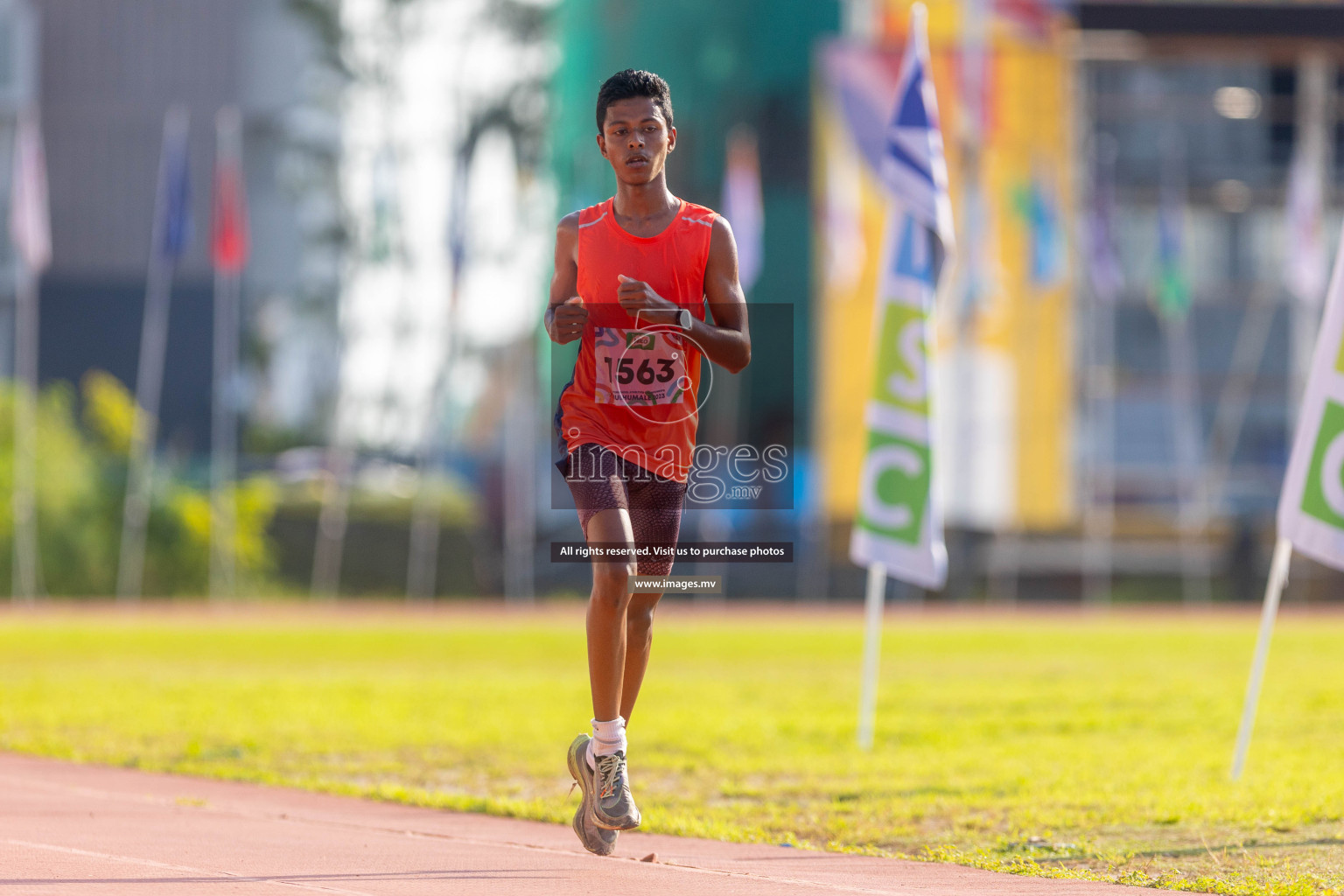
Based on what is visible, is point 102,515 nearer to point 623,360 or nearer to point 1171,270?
point 1171,270

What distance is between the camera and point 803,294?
139 feet

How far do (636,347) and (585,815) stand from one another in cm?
149

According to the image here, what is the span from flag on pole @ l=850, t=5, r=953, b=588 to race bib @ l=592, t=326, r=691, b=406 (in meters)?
4.98

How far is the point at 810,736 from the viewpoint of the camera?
11.8 m

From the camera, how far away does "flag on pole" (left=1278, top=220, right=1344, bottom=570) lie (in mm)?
8758

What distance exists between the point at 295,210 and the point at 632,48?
330 inches

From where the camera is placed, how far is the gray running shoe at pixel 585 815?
6.04 m

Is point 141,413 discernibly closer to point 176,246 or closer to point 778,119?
point 176,246

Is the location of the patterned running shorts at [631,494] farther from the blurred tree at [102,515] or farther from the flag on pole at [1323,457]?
the blurred tree at [102,515]

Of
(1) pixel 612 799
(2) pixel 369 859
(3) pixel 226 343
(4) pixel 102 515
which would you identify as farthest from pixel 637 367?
(3) pixel 226 343

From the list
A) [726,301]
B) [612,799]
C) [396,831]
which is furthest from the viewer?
[396,831]

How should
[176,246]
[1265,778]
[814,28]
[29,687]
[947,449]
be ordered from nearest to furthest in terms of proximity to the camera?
1. [1265,778]
2. [29,687]
3. [176,246]
4. [947,449]
5. [814,28]

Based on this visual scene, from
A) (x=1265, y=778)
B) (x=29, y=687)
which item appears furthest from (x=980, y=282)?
(x=1265, y=778)

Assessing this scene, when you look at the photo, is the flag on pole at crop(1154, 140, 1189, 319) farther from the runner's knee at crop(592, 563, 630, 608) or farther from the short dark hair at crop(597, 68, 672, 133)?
the runner's knee at crop(592, 563, 630, 608)
